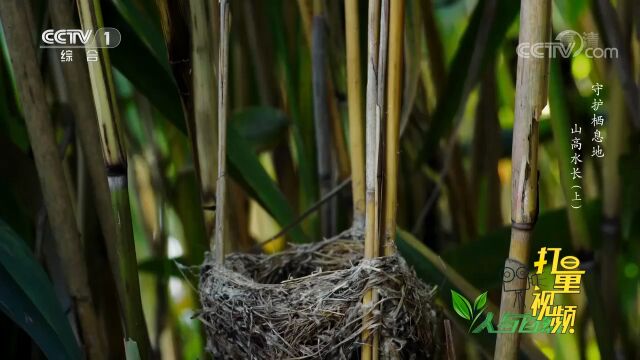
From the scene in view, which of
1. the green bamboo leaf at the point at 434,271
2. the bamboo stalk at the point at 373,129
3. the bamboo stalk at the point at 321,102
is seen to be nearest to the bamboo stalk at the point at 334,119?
the bamboo stalk at the point at 321,102

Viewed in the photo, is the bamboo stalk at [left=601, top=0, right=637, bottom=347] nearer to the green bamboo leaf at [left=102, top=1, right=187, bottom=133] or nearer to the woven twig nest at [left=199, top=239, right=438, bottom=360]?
the woven twig nest at [left=199, top=239, right=438, bottom=360]

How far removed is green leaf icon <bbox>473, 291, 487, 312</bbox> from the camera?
591mm

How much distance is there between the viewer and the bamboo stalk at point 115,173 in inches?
20.2

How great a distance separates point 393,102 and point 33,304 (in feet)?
1.05

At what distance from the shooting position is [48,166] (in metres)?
0.57

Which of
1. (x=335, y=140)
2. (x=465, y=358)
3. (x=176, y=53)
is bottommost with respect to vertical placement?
(x=465, y=358)

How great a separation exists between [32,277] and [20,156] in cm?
15

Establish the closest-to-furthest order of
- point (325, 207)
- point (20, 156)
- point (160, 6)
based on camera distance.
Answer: point (160, 6) → point (20, 156) → point (325, 207)

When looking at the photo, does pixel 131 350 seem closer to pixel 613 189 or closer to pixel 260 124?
pixel 260 124

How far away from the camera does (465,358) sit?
0.76 m

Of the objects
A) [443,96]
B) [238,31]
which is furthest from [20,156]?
[443,96]

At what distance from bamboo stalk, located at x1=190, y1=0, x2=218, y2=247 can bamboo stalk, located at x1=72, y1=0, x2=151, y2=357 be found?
2.4 inches

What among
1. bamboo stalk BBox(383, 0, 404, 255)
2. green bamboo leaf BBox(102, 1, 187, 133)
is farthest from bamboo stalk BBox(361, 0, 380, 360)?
green bamboo leaf BBox(102, 1, 187, 133)

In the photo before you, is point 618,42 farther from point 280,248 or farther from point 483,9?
point 280,248
